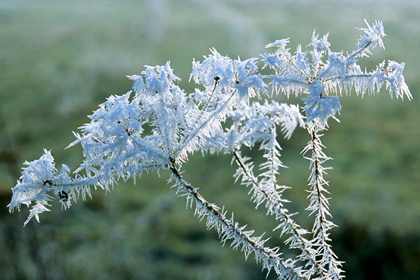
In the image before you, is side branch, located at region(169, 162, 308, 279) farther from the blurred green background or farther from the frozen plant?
the blurred green background

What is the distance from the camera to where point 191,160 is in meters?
7.62

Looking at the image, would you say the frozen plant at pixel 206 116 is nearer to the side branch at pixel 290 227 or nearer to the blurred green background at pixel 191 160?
the side branch at pixel 290 227

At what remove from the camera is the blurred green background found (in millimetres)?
5090

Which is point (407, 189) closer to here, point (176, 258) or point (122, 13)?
point (176, 258)

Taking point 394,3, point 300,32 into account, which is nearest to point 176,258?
point 300,32

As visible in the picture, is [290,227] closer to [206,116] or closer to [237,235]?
[237,235]

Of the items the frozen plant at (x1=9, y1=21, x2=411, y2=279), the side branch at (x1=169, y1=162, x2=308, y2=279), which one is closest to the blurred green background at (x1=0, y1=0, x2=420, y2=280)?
the frozen plant at (x1=9, y1=21, x2=411, y2=279)

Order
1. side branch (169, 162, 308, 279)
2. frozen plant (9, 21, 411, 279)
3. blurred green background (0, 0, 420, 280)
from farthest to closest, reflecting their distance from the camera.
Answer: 1. blurred green background (0, 0, 420, 280)
2. side branch (169, 162, 308, 279)
3. frozen plant (9, 21, 411, 279)

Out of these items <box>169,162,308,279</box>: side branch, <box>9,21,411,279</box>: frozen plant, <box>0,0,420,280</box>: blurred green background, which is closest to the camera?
<box>9,21,411,279</box>: frozen plant

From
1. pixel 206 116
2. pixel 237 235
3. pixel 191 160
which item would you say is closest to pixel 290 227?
pixel 237 235

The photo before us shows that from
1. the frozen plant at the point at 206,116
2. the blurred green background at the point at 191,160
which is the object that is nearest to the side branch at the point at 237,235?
the frozen plant at the point at 206,116

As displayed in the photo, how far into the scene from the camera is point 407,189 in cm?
610

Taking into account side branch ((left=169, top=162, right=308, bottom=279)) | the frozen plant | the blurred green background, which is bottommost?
side branch ((left=169, top=162, right=308, bottom=279))

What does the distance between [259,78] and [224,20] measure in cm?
1302
